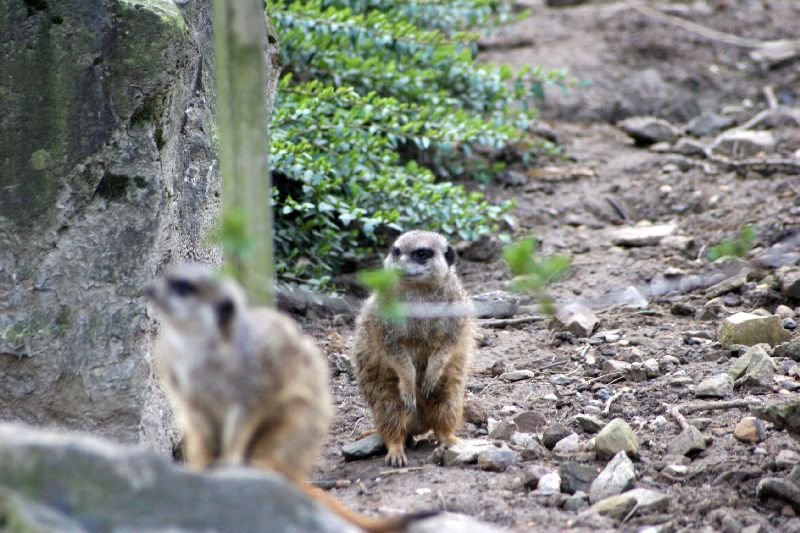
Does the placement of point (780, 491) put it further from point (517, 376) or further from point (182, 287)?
point (182, 287)

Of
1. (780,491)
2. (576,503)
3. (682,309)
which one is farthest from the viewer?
(682,309)

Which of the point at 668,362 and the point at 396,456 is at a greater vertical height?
the point at 668,362

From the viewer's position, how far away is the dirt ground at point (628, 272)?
3.76 meters

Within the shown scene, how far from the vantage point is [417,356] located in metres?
4.77

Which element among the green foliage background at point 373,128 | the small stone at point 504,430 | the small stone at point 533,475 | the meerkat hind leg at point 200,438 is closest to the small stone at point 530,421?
the small stone at point 504,430

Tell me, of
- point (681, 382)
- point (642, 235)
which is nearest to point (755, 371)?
point (681, 382)

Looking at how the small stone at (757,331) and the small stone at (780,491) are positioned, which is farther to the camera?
the small stone at (757,331)

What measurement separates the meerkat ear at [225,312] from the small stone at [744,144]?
6.40 m

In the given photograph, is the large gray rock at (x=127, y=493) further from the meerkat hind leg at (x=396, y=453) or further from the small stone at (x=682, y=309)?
the small stone at (x=682, y=309)

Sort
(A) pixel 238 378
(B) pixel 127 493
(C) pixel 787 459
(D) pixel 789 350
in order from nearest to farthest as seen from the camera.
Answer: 1. (B) pixel 127 493
2. (A) pixel 238 378
3. (C) pixel 787 459
4. (D) pixel 789 350

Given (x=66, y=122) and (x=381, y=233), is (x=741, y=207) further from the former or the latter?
(x=66, y=122)

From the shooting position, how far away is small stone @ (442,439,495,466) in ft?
13.8

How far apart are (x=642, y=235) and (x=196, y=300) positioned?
5.11 m

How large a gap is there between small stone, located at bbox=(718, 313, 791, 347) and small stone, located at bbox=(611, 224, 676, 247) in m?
1.81
